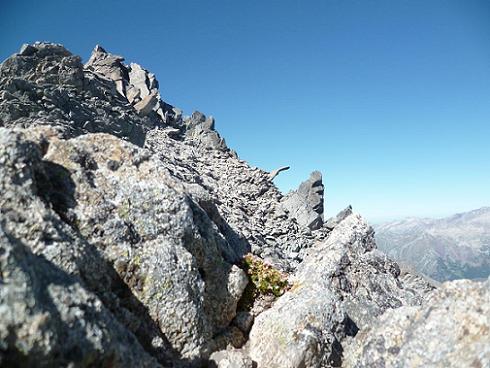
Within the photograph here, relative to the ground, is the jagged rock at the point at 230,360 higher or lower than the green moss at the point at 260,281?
lower

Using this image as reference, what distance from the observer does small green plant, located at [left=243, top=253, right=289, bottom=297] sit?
1661 cm

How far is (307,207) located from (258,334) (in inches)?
2007

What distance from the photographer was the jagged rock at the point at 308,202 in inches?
2453

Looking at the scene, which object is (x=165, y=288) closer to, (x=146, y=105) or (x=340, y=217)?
(x=340, y=217)

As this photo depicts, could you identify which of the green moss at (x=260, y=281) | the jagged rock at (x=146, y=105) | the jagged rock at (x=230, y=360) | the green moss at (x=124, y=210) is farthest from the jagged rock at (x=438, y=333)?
the jagged rock at (x=146, y=105)

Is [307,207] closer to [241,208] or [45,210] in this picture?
[241,208]

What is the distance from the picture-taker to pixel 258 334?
47.2 feet

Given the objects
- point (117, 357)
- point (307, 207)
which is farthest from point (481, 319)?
point (307, 207)

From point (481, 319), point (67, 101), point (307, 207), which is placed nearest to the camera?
point (481, 319)

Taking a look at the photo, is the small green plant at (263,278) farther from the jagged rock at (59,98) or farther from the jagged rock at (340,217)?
the jagged rock at (340,217)

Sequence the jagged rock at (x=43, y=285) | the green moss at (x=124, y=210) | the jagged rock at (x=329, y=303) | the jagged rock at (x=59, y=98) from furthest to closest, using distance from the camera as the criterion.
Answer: the jagged rock at (x=59, y=98)
the jagged rock at (x=329, y=303)
the green moss at (x=124, y=210)
the jagged rock at (x=43, y=285)

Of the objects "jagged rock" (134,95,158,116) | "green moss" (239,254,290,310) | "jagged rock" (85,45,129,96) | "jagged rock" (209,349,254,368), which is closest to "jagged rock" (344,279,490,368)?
"jagged rock" (209,349,254,368)

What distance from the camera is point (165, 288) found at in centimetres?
1202

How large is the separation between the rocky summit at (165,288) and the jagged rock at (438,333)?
0.11 ft
